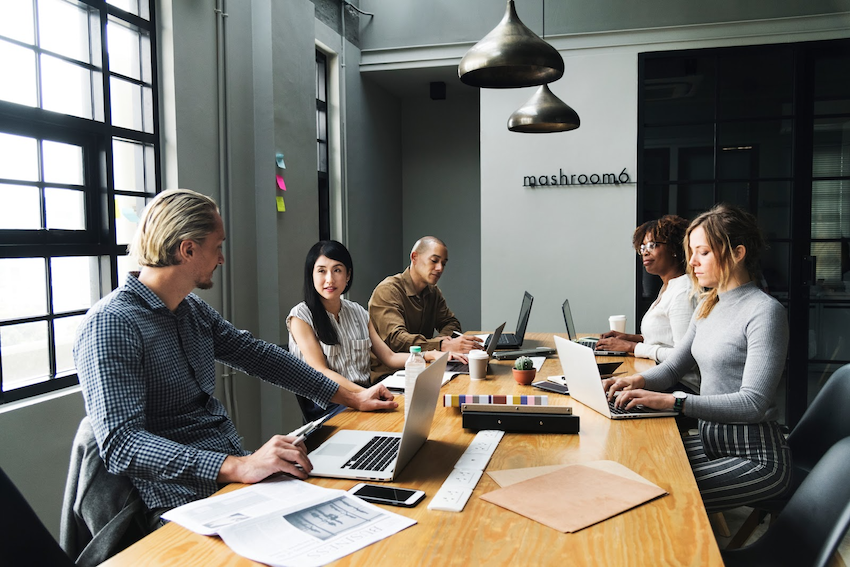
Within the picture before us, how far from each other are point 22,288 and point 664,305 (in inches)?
111

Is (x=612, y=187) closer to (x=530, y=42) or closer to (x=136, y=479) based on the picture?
(x=530, y=42)

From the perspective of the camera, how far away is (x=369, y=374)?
299cm

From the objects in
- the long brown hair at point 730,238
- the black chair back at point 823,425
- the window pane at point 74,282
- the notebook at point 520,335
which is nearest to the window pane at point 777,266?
the notebook at point 520,335

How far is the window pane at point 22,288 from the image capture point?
2379 mm

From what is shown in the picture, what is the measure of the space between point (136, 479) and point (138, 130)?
207 centimetres

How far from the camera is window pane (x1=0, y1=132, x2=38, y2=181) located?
2.39 meters

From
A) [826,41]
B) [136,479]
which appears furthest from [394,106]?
[136,479]

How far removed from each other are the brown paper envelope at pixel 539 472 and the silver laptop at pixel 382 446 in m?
0.22

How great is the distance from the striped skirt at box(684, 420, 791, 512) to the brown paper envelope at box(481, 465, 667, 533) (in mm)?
616

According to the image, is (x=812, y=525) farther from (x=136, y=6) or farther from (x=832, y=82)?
(x=832, y=82)

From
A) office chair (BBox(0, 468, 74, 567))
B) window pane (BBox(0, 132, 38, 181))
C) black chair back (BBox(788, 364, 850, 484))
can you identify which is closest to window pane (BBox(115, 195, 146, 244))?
window pane (BBox(0, 132, 38, 181))

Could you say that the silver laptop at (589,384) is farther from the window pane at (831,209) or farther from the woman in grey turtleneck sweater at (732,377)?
the window pane at (831,209)

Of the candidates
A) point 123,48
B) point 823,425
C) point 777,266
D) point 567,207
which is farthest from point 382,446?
point 777,266

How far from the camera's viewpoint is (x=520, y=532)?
3.94 ft
